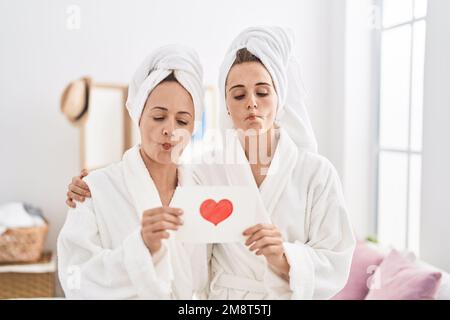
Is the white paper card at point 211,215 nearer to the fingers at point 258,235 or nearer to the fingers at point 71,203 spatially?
the fingers at point 258,235

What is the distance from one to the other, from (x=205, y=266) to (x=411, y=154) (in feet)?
1.32

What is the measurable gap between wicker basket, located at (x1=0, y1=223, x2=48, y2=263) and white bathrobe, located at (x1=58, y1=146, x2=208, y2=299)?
94 millimetres

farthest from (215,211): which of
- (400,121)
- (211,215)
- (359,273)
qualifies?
(400,121)

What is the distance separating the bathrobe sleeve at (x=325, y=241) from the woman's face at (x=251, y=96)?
11cm

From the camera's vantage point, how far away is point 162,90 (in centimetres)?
71

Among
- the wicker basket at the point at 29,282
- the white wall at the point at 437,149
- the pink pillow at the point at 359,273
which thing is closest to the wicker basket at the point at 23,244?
the wicker basket at the point at 29,282

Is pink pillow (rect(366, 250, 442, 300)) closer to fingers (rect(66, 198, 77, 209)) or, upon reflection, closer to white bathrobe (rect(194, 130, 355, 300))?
white bathrobe (rect(194, 130, 355, 300))

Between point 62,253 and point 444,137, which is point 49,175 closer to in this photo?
Answer: point 62,253

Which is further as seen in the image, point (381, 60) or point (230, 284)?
point (381, 60)

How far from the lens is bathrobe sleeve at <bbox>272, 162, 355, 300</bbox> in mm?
723

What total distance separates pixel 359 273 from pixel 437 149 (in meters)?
0.25
